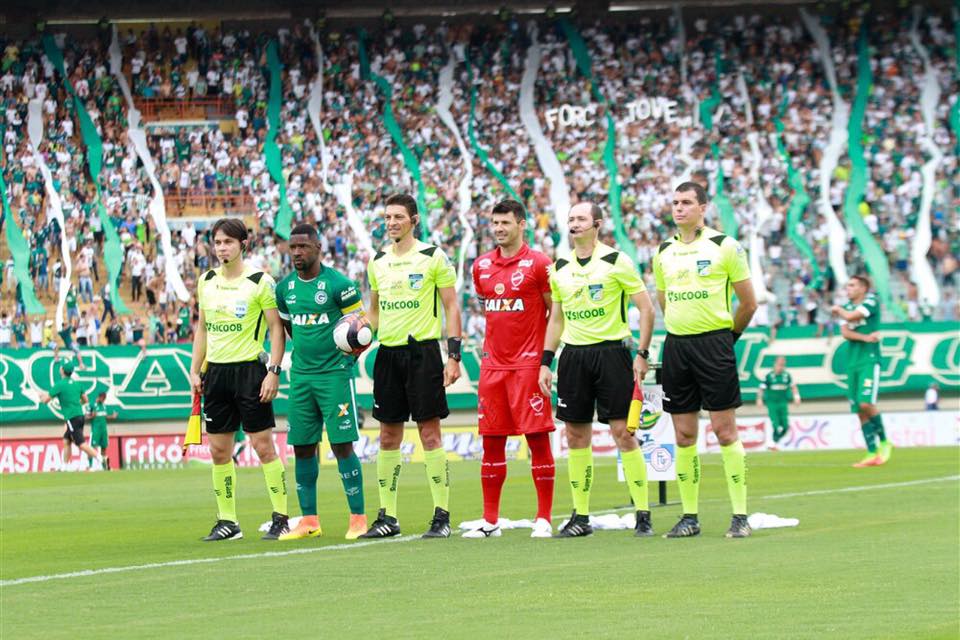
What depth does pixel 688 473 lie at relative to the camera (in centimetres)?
1166

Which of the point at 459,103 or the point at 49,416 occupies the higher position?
the point at 459,103

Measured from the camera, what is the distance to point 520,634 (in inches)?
273

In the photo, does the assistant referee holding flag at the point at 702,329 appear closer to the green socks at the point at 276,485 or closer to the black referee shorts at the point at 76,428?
the green socks at the point at 276,485

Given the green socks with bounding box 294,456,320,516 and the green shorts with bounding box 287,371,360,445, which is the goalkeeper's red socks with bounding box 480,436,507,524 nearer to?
the green shorts with bounding box 287,371,360,445

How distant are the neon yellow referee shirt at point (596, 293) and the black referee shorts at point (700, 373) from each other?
1.69ft

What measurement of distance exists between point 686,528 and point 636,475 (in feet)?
2.17

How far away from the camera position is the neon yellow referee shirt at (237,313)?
1242 cm

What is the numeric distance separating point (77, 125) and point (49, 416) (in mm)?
10682

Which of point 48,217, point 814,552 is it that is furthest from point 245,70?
point 814,552

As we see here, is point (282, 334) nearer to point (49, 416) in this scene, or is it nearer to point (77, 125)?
point (49, 416)

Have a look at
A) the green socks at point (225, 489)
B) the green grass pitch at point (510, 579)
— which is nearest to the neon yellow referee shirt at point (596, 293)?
the green grass pitch at point (510, 579)

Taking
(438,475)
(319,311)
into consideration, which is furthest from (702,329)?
(319,311)

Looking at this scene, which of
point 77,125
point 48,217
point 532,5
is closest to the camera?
point 48,217

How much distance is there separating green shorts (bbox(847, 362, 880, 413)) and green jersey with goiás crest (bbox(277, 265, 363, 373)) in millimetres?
10689
